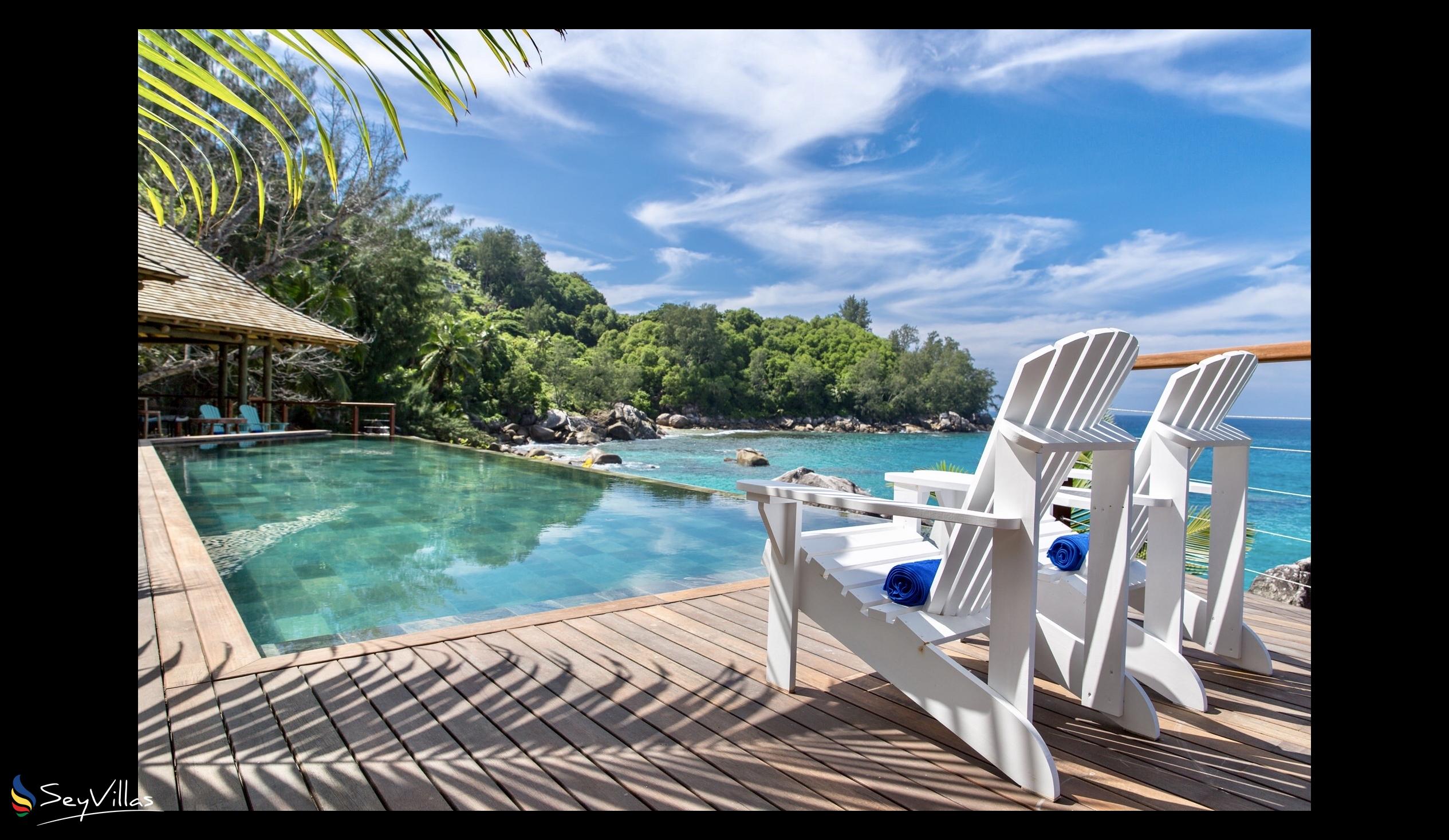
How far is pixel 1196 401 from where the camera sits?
2199 millimetres

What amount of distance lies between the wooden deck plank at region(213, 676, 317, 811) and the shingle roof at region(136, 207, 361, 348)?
909 centimetres

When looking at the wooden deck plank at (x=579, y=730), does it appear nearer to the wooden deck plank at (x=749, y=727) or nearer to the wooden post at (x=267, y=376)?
the wooden deck plank at (x=749, y=727)

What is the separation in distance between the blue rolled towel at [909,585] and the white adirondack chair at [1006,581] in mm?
Answer: 22

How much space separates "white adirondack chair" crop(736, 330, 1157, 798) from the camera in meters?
1.63

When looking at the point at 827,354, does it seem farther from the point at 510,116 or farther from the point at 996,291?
the point at 510,116

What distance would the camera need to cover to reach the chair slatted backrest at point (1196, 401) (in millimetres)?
2156

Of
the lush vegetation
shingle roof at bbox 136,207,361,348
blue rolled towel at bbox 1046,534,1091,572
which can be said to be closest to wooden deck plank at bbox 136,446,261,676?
the lush vegetation

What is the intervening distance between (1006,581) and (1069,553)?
0.69 metres

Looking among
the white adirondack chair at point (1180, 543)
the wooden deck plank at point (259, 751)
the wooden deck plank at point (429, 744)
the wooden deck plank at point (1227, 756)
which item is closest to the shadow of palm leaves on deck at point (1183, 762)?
the wooden deck plank at point (1227, 756)

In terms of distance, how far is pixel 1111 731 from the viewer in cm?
186
